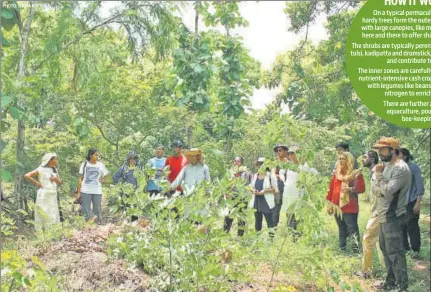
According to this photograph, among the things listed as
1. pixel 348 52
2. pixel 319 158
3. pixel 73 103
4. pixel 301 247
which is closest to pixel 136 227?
pixel 301 247

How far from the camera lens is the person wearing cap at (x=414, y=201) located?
6.04m

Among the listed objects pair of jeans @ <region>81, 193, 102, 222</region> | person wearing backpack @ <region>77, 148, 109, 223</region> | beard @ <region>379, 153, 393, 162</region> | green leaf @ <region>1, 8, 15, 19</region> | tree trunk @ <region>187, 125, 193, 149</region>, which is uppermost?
green leaf @ <region>1, 8, 15, 19</region>

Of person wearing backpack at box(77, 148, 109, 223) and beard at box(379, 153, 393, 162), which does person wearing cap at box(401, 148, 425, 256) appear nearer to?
beard at box(379, 153, 393, 162)

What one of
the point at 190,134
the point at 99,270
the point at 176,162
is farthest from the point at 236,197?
the point at 190,134

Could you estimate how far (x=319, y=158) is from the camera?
755cm

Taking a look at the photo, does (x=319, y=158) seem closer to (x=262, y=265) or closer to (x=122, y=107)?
(x=262, y=265)

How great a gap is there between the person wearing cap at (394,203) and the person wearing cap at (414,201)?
1071 millimetres

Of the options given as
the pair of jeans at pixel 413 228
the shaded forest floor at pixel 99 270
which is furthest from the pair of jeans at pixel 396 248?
the pair of jeans at pixel 413 228

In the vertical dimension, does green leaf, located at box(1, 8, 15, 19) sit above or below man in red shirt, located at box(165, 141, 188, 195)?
above

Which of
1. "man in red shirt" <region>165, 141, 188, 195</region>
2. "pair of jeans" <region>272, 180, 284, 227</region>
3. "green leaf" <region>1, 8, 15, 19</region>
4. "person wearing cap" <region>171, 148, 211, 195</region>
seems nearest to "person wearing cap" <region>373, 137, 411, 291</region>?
"person wearing cap" <region>171, 148, 211, 195</region>

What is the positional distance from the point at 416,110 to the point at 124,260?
2.42m

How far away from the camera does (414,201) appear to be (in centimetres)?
623

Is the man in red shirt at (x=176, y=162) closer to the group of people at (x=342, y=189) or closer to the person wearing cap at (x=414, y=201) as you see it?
the group of people at (x=342, y=189)

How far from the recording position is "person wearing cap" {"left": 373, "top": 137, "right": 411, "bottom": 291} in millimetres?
4770
